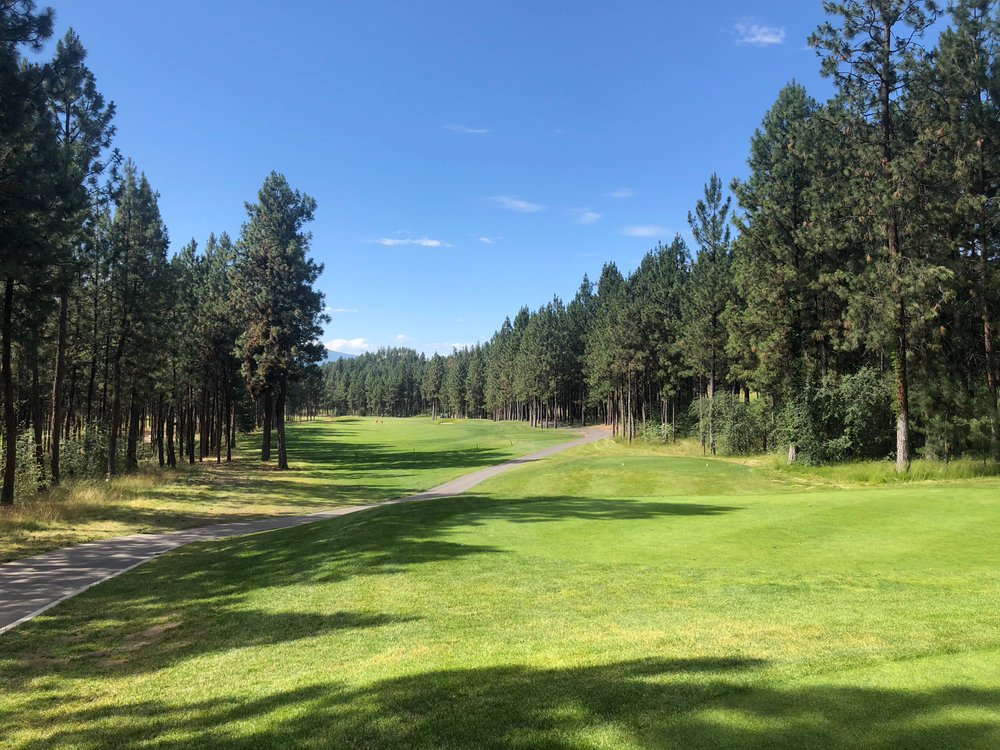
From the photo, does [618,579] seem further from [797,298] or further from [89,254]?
[89,254]

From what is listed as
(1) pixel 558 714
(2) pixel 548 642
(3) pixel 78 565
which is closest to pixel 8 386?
(3) pixel 78 565

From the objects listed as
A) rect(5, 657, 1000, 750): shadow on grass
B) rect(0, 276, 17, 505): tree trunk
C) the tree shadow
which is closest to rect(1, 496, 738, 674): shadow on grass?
the tree shadow

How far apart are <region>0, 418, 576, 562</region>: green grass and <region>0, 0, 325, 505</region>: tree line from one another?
247cm

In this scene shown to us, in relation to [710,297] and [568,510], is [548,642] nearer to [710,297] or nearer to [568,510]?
[568,510]

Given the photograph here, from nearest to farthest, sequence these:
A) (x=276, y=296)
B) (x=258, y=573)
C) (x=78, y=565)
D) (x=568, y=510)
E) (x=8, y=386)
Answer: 1. (x=258, y=573)
2. (x=78, y=565)
3. (x=568, y=510)
4. (x=8, y=386)
5. (x=276, y=296)

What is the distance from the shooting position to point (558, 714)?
454 cm

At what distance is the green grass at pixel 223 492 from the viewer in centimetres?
1806

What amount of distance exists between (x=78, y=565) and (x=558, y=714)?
14.2 meters

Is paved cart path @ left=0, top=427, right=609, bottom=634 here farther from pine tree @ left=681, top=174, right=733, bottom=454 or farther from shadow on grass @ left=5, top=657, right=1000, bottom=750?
pine tree @ left=681, top=174, right=733, bottom=454

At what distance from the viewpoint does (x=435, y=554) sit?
1153 centimetres

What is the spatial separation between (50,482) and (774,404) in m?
41.8

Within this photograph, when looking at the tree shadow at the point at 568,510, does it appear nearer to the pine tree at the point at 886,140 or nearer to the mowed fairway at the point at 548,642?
the mowed fairway at the point at 548,642

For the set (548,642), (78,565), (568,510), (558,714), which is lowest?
(78,565)

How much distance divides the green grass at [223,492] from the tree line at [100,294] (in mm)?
2468
